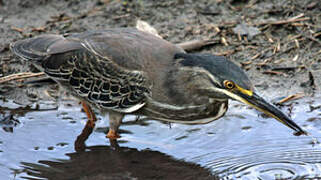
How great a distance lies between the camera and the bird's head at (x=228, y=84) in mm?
5207

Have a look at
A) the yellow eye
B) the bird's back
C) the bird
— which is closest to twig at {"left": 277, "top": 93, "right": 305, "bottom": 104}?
the bird

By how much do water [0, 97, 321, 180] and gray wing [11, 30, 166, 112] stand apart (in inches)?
20.8

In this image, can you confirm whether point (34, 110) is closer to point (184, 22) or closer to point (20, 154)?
point (20, 154)

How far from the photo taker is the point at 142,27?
8.20 m

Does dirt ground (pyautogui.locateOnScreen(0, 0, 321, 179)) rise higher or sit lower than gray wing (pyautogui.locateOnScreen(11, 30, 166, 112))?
higher

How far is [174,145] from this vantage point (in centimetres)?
618

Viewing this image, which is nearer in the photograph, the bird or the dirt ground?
the bird

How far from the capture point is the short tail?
6.39 m

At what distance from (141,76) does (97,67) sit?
1.84 feet

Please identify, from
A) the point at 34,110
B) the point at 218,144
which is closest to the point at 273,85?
the point at 218,144

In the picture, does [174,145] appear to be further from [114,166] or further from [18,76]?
[18,76]

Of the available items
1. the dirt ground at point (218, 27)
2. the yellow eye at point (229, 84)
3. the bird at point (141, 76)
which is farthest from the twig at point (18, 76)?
the yellow eye at point (229, 84)

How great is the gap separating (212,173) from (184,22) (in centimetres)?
344

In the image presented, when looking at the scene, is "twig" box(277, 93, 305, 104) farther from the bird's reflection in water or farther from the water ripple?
the bird's reflection in water
